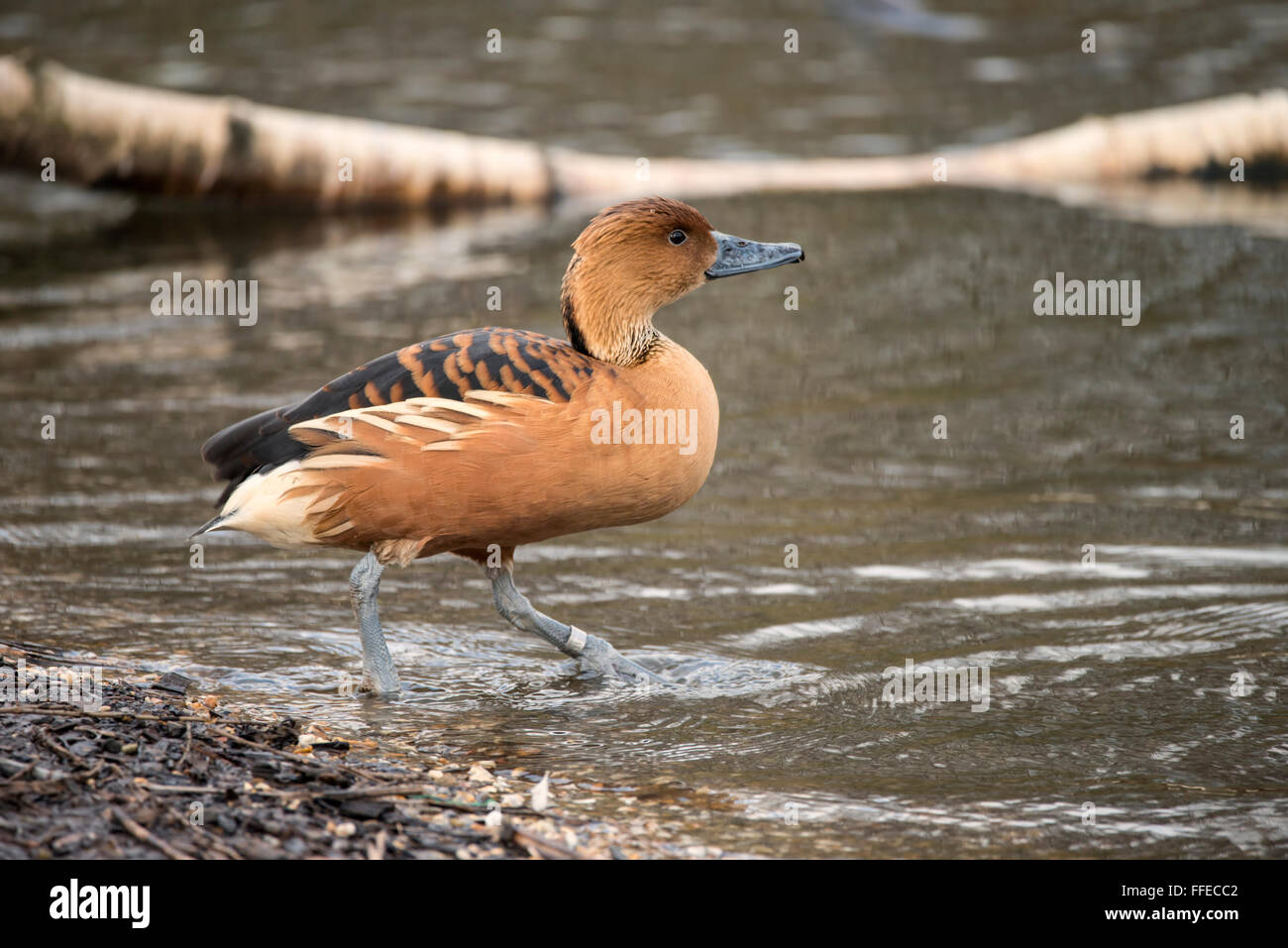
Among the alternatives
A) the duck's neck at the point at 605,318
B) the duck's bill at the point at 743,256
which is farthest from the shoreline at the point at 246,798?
the duck's bill at the point at 743,256

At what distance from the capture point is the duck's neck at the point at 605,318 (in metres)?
6.57

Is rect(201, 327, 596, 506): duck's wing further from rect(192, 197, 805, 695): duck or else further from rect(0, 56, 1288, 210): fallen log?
rect(0, 56, 1288, 210): fallen log

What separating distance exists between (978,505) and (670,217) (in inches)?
124

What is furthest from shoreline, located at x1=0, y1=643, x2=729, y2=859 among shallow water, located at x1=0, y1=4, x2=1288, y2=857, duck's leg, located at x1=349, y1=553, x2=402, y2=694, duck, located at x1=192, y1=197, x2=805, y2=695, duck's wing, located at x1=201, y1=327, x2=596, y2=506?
duck's wing, located at x1=201, y1=327, x2=596, y2=506

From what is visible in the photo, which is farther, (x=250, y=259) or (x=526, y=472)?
(x=250, y=259)

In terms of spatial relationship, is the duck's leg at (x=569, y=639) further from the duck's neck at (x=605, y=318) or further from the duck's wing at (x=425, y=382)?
the duck's neck at (x=605, y=318)

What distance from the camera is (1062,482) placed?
9.27 metres

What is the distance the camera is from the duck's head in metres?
6.57

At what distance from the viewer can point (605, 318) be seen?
6.57 metres

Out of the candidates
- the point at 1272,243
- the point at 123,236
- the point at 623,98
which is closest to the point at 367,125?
the point at 123,236

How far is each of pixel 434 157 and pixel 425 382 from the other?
36.2 ft

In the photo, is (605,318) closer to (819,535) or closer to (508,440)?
(508,440)

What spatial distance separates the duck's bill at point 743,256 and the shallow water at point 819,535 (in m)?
1.73

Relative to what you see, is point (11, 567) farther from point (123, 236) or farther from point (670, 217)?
point (123, 236)
